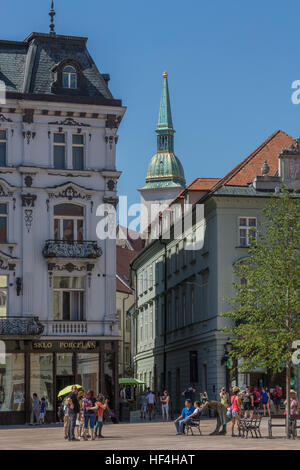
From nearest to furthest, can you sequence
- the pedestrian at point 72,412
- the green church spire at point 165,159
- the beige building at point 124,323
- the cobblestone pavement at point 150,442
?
1. the cobblestone pavement at point 150,442
2. the pedestrian at point 72,412
3. the beige building at point 124,323
4. the green church spire at point 165,159

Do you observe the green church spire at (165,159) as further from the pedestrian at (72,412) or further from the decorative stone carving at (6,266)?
the pedestrian at (72,412)

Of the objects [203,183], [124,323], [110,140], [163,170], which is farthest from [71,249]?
[163,170]

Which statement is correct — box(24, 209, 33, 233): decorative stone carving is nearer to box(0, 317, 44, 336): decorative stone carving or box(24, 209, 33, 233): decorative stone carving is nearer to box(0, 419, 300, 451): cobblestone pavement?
box(0, 317, 44, 336): decorative stone carving

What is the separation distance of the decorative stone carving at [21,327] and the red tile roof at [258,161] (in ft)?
47.1

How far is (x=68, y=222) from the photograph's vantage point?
166 ft

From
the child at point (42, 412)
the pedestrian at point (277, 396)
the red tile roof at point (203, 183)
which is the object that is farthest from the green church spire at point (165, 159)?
the child at point (42, 412)

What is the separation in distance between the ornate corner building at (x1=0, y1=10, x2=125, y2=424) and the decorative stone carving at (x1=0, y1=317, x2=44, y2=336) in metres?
0.05

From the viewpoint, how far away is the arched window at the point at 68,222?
5034 cm

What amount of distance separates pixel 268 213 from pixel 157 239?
35.3m

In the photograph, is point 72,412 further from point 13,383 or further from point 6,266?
point 6,266

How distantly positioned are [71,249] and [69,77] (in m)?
9.28

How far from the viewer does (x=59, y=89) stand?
51094mm
